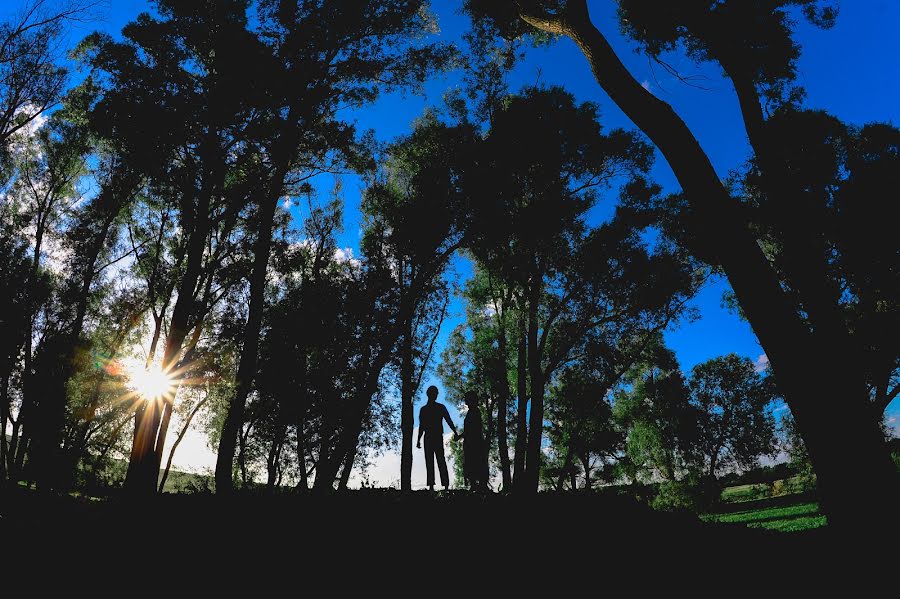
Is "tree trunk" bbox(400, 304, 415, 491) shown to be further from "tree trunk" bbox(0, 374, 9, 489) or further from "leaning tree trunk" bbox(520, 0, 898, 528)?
"tree trunk" bbox(0, 374, 9, 489)

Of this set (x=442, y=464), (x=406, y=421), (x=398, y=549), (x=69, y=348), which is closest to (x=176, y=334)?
(x=442, y=464)

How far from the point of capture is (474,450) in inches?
479

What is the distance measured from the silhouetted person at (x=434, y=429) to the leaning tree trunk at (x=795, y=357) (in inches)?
346

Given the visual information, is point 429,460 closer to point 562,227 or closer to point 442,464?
point 442,464

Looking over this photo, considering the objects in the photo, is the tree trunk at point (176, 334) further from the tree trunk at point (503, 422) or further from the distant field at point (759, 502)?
the distant field at point (759, 502)

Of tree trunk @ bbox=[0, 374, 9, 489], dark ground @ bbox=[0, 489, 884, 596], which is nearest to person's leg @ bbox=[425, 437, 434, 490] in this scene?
dark ground @ bbox=[0, 489, 884, 596]

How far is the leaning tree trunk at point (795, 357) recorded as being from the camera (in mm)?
3037

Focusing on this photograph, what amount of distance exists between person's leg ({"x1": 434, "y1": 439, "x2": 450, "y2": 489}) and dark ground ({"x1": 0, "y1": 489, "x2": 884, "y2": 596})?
15.8 feet

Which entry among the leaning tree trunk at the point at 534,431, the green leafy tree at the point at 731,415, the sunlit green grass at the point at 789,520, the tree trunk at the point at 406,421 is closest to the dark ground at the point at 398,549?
the leaning tree trunk at the point at 534,431

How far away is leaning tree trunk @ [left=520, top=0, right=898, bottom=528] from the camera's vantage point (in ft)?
9.96

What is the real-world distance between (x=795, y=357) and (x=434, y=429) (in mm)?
9677

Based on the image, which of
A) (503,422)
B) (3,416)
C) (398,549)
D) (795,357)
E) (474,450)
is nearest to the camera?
(795,357)

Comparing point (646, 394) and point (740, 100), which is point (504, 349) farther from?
point (646, 394)

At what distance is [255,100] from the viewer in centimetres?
1347
